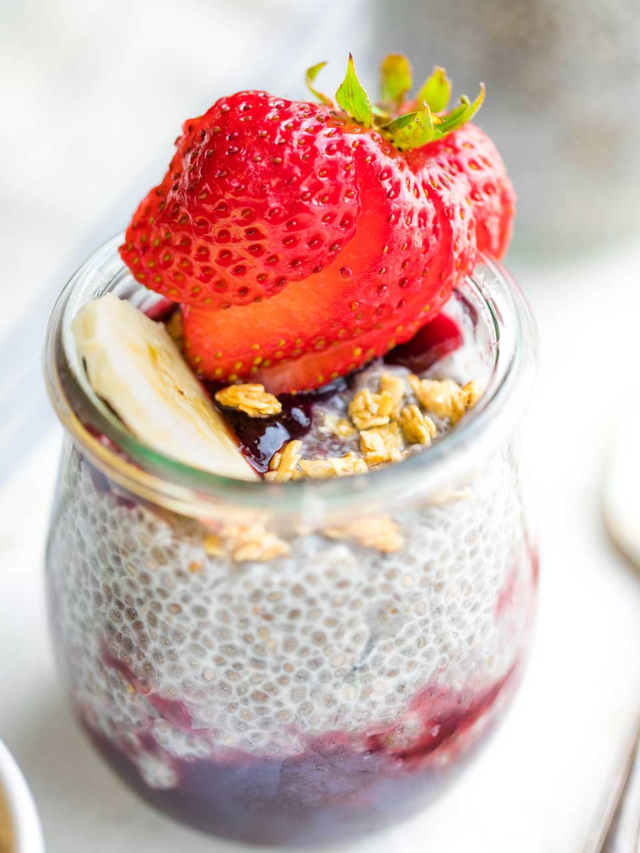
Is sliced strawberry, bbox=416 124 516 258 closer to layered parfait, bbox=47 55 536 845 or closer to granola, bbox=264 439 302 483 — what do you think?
layered parfait, bbox=47 55 536 845

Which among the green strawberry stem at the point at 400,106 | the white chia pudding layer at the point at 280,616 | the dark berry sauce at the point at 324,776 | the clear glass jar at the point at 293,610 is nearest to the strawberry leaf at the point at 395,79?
the green strawberry stem at the point at 400,106

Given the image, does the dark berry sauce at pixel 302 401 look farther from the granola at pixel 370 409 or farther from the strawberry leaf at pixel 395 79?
the strawberry leaf at pixel 395 79

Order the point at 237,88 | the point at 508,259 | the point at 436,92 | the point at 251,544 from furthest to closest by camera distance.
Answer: the point at 237,88, the point at 508,259, the point at 436,92, the point at 251,544

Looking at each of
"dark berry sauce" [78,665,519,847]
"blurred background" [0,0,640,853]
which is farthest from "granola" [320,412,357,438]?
"blurred background" [0,0,640,853]

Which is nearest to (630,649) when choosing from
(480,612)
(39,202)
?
(480,612)

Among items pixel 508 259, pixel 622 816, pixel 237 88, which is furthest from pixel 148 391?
pixel 237 88

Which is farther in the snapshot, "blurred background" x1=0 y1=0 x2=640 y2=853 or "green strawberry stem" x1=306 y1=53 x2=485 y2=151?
"blurred background" x1=0 y1=0 x2=640 y2=853

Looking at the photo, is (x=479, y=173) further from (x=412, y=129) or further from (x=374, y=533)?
(x=374, y=533)

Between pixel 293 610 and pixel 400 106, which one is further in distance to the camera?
pixel 400 106
